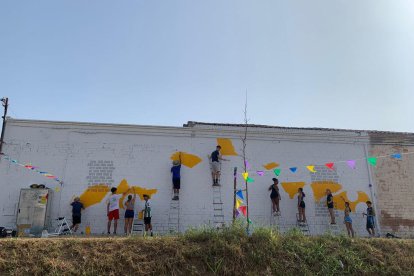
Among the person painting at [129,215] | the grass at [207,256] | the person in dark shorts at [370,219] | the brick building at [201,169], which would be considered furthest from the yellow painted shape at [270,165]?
the grass at [207,256]

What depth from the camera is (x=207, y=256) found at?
9375 mm

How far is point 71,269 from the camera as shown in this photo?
27.8ft

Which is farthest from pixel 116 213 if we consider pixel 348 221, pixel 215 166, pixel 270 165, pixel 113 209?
pixel 348 221

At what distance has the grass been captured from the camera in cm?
871

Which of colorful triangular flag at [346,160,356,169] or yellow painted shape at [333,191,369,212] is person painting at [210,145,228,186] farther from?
colorful triangular flag at [346,160,356,169]

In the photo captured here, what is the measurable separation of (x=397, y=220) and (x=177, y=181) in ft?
30.9

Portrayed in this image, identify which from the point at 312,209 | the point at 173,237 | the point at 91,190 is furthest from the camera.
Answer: the point at 312,209

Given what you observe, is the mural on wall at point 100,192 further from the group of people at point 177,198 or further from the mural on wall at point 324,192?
the mural on wall at point 324,192

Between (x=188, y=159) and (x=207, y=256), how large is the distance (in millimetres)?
7091

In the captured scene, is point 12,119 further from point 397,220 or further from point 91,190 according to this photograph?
point 397,220

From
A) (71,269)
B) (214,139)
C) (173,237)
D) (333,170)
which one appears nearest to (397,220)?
(333,170)

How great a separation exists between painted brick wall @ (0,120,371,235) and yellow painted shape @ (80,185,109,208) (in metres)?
0.19

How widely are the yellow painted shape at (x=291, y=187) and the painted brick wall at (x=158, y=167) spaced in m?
0.17

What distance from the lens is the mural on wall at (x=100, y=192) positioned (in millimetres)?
15047
